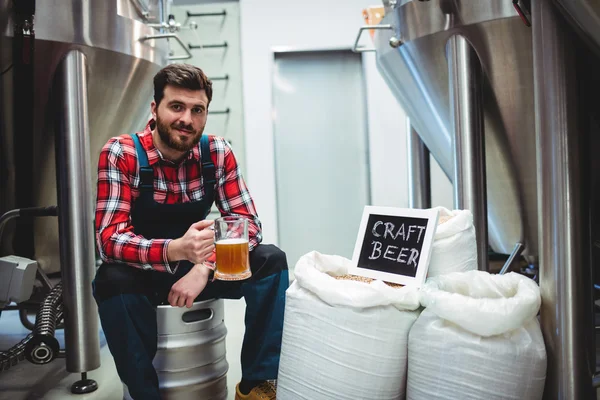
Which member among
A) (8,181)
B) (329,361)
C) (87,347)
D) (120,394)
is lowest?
(120,394)

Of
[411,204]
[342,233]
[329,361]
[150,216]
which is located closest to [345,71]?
[342,233]

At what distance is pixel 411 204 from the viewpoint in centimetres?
234

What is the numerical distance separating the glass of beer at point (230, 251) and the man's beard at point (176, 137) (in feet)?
1.06

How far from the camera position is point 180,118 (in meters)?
1.30

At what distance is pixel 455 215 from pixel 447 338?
0.36m

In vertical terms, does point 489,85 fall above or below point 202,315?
above

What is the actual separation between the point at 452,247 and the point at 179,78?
820 millimetres

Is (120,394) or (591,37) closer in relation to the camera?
(591,37)

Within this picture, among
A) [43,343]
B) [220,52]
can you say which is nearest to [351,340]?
[43,343]

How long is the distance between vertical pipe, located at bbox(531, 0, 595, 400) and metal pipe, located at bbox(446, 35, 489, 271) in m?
0.49

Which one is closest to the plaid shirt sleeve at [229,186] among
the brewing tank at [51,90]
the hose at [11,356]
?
the brewing tank at [51,90]

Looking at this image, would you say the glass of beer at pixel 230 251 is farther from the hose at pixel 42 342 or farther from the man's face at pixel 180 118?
the hose at pixel 42 342

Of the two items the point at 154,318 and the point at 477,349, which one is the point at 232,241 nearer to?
the point at 154,318

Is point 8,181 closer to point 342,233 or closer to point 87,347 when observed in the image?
point 87,347
